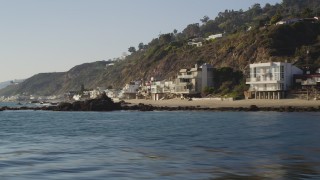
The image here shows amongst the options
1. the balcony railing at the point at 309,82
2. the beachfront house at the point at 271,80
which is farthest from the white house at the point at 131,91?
the balcony railing at the point at 309,82

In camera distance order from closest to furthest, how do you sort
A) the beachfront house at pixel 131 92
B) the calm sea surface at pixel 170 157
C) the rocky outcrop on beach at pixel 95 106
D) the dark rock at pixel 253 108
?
the calm sea surface at pixel 170 157 < the dark rock at pixel 253 108 < the rocky outcrop on beach at pixel 95 106 < the beachfront house at pixel 131 92

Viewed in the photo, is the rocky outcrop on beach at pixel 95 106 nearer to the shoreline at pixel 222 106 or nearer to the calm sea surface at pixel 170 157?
the shoreline at pixel 222 106

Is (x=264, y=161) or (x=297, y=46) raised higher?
(x=297, y=46)

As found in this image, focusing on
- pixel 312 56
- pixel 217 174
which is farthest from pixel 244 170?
pixel 312 56

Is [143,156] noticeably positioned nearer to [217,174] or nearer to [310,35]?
[217,174]

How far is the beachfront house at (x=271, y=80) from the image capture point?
266 ft

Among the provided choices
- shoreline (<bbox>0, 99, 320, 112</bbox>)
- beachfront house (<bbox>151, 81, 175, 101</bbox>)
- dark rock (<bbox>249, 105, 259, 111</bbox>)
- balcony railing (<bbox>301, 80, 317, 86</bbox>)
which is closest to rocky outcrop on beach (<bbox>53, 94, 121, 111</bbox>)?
shoreline (<bbox>0, 99, 320, 112</bbox>)

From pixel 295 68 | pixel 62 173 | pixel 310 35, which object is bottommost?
pixel 62 173

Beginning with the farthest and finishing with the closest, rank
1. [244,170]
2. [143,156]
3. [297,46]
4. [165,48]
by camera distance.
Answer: [165,48] < [297,46] < [143,156] < [244,170]

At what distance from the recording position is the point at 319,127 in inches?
1555

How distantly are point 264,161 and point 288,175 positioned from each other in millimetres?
→ 3782

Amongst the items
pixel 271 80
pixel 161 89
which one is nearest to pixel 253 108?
pixel 271 80

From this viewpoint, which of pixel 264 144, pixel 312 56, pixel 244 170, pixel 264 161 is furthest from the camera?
pixel 312 56

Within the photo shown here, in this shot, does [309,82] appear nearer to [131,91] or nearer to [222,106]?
[222,106]
